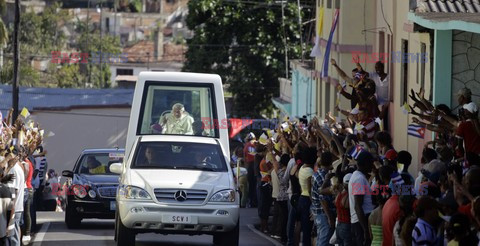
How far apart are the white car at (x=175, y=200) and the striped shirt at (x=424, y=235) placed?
6.10 metres

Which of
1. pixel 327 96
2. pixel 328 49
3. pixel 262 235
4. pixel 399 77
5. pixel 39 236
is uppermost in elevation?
pixel 328 49

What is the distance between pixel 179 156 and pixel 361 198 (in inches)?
180

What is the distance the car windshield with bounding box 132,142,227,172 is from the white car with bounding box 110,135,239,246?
16 millimetres

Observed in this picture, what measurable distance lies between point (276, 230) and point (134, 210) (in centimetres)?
561

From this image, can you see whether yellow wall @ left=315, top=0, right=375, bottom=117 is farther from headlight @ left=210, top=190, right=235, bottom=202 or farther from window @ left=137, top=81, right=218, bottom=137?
headlight @ left=210, top=190, right=235, bottom=202

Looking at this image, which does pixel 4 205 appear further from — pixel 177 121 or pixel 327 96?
pixel 327 96

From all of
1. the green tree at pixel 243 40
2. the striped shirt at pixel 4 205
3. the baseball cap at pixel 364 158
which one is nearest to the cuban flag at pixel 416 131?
the baseball cap at pixel 364 158

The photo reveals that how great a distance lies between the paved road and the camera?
18906 millimetres

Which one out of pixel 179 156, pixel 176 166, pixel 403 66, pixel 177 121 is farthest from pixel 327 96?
pixel 176 166

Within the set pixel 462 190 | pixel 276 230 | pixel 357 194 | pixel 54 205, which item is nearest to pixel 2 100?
pixel 54 205

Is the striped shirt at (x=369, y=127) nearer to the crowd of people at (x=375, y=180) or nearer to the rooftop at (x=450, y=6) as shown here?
the crowd of people at (x=375, y=180)

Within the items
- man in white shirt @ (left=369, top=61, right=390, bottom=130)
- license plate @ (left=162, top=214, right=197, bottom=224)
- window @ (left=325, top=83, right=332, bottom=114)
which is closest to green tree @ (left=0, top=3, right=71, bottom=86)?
window @ (left=325, top=83, right=332, bottom=114)

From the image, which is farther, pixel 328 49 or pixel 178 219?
pixel 328 49

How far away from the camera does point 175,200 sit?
54.0 ft
